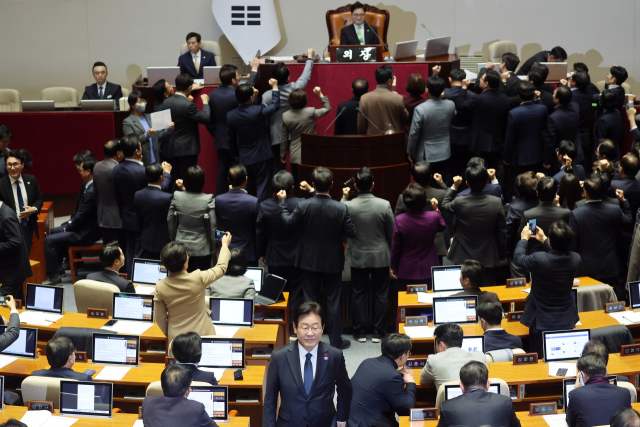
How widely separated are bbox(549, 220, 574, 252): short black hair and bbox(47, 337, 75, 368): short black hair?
3.13 meters

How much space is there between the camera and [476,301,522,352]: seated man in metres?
4.64

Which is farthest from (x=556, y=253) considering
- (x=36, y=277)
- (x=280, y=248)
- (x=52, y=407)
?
(x=36, y=277)

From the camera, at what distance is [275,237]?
6.18 metres

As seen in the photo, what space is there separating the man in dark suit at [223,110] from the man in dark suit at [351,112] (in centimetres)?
107

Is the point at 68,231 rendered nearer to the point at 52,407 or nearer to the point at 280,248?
the point at 280,248

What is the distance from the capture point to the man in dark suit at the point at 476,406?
350cm

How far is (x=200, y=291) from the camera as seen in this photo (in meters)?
4.59

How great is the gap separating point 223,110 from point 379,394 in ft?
15.4

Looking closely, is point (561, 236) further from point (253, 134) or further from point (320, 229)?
point (253, 134)

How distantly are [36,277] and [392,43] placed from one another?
7.21 metres

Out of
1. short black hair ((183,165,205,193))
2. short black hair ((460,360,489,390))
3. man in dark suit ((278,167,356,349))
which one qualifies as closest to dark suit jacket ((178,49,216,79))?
short black hair ((183,165,205,193))

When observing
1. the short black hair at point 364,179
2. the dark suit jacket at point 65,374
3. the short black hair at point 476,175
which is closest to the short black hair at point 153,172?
the short black hair at point 364,179

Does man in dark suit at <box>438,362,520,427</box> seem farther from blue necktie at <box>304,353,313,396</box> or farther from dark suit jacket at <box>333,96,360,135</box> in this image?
Result: dark suit jacket at <box>333,96,360,135</box>

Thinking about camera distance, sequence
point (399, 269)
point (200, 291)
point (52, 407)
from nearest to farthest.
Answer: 1. point (52, 407)
2. point (200, 291)
3. point (399, 269)
